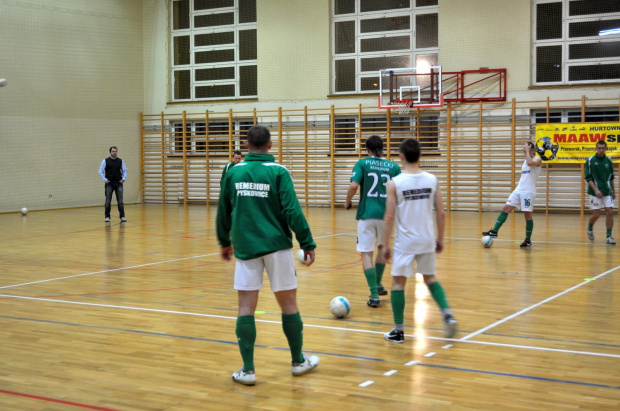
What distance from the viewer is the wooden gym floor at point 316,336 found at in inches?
190

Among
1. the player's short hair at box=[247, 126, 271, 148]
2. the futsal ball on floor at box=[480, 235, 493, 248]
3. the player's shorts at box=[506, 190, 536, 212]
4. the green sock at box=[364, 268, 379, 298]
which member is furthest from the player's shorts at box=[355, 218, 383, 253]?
the player's shorts at box=[506, 190, 536, 212]

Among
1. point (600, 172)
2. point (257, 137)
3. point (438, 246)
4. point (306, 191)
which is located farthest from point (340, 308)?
point (306, 191)

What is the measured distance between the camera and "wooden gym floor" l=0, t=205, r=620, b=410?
4.83m

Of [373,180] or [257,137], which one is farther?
[373,180]

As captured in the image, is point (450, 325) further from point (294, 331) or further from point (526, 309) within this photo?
point (526, 309)

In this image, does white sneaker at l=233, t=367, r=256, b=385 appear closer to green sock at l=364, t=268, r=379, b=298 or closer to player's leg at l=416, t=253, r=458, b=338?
player's leg at l=416, t=253, r=458, b=338

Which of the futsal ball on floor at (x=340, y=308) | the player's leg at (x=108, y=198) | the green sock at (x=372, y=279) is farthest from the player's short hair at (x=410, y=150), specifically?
the player's leg at (x=108, y=198)

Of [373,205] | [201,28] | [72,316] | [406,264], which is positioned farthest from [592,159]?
[201,28]

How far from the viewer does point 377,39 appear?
23156 mm

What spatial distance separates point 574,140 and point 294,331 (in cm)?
1706

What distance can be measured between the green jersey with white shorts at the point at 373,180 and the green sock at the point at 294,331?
270 cm

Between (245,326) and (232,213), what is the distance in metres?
0.81

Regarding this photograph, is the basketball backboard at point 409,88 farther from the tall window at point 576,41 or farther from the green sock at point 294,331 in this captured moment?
the green sock at point 294,331

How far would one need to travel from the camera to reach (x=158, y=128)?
87.9 feet
